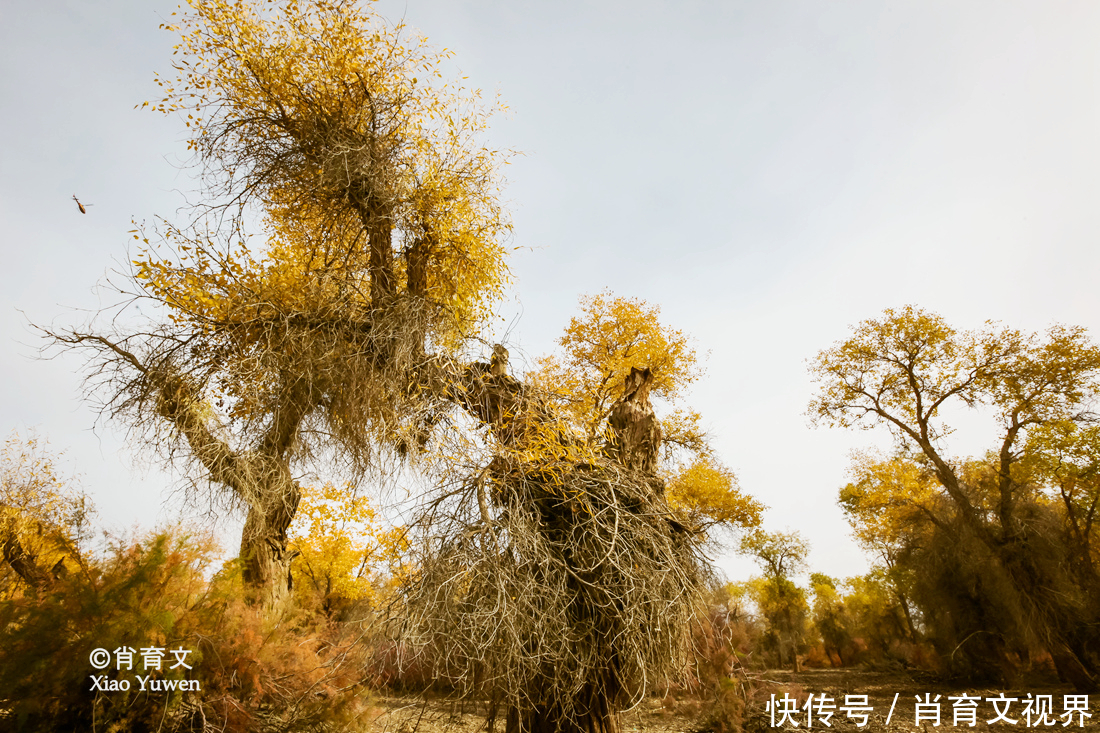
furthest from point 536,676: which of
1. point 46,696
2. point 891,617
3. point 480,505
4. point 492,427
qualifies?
point 891,617

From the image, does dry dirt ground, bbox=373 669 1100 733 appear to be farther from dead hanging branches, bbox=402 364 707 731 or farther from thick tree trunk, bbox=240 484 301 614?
dead hanging branches, bbox=402 364 707 731

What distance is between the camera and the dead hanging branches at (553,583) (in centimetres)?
342

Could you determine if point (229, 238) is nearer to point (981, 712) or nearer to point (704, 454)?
point (704, 454)

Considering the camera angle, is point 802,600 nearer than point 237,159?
No

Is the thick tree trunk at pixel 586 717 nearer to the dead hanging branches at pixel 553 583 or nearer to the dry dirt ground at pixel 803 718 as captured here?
the dead hanging branches at pixel 553 583

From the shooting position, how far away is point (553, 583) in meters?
3.75

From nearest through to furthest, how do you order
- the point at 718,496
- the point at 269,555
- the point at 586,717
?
the point at 586,717 < the point at 269,555 < the point at 718,496

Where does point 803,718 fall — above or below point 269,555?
below

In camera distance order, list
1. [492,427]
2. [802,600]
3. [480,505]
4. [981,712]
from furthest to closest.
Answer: [802,600] → [981,712] → [492,427] → [480,505]

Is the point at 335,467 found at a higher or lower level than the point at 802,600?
higher

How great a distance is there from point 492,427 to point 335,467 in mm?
2013

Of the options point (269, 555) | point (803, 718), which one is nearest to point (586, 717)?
point (269, 555)

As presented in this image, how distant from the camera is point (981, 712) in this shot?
9.40 m

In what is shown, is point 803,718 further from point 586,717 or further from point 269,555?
point 269,555
